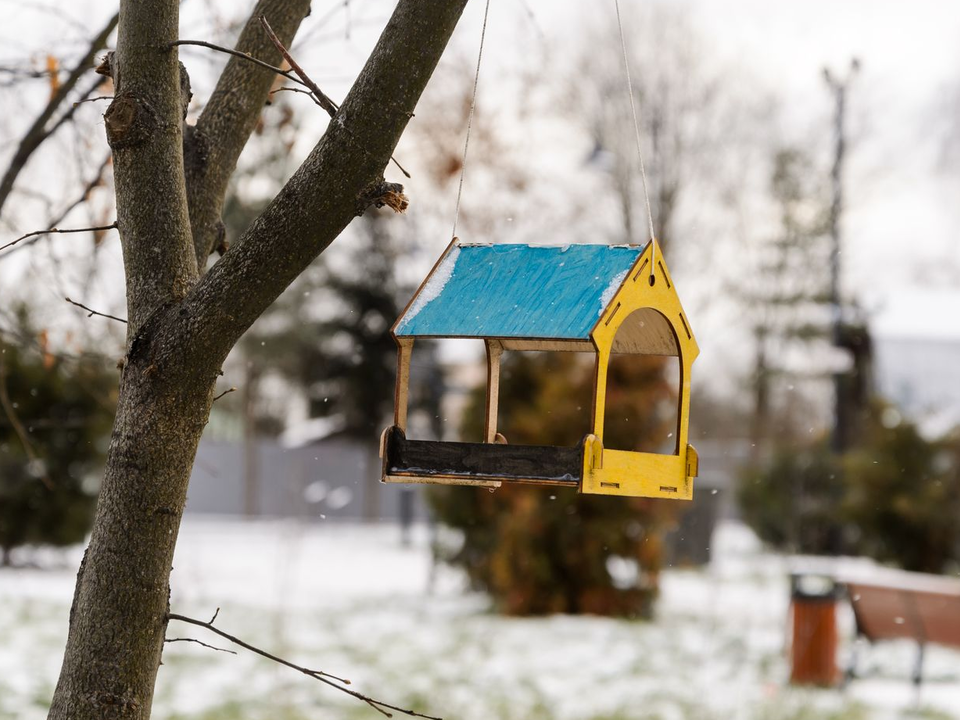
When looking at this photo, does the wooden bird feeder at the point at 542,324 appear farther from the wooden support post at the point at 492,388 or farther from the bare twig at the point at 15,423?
the bare twig at the point at 15,423

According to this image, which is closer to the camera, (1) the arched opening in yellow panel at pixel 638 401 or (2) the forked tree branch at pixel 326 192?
(2) the forked tree branch at pixel 326 192

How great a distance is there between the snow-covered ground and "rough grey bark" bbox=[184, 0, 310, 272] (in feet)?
13.6

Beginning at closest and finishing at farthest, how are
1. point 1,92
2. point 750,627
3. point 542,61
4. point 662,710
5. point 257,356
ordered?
1. point 1,92
2. point 662,710
3. point 750,627
4. point 542,61
5. point 257,356

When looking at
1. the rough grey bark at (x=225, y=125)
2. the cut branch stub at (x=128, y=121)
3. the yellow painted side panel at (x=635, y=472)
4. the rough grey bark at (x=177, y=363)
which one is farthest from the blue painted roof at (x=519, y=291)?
the cut branch stub at (x=128, y=121)

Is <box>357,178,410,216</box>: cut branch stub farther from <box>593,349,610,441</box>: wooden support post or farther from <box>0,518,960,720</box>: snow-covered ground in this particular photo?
<box>0,518,960,720</box>: snow-covered ground

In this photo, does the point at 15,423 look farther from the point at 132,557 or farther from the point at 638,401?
the point at 638,401

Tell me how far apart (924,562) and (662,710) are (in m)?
6.76

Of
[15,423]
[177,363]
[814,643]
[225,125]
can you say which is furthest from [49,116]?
[814,643]

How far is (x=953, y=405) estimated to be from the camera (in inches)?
554

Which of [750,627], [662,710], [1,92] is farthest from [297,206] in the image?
[750,627]

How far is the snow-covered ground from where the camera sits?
6.30 m

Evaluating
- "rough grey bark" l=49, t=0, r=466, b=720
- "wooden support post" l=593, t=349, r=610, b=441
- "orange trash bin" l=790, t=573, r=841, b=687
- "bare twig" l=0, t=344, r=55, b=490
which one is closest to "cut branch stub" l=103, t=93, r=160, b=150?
"rough grey bark" l=49, t=0, r=466, b=720

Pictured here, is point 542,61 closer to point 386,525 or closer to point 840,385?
point 840,385

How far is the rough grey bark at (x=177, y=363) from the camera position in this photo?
1863 millimetres
